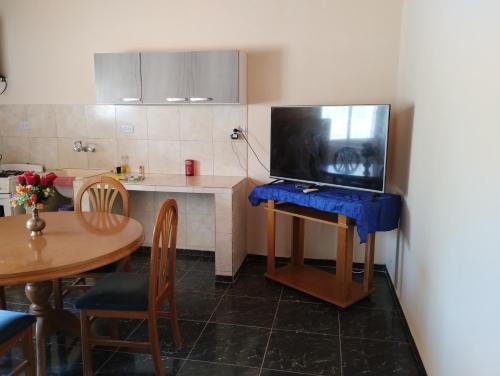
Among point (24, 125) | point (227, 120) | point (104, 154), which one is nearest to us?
point (227, 120)

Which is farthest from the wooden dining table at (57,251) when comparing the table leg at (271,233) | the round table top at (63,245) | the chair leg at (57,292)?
the table leg at (271,233)

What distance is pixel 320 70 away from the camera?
360cm

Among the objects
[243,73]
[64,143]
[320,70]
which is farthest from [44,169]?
[320,70]

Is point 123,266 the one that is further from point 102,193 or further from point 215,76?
point 215,76

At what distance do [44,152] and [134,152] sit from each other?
1.02 m

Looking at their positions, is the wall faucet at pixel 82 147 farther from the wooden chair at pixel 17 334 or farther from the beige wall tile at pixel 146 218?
the wooden chair at pixel 17 334

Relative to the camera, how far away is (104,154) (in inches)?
165

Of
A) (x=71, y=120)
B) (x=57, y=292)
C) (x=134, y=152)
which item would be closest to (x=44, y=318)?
(x=57, y=292)

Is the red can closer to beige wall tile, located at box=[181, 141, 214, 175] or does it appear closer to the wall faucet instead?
beige wall tile, located at box=[181, 141, 214, 175]

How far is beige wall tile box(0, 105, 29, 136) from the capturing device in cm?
429

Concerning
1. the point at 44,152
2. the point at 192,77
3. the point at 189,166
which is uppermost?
the point at 192,77

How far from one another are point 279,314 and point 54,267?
5.46 ft

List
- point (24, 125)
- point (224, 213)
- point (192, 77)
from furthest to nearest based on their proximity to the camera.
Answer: point (24, 125)
point (192, 77)
point (224, 213)

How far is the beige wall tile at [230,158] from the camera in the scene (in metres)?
3.88
